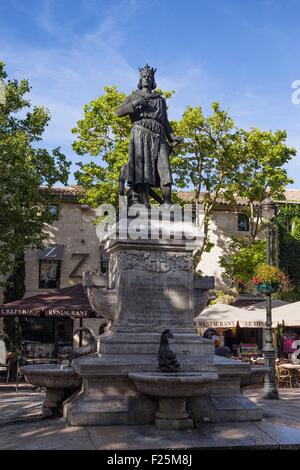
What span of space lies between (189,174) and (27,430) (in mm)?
19024

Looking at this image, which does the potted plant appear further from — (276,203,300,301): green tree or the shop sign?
(276,203,300,301): green tree

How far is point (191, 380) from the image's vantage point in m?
Answer: 6.21

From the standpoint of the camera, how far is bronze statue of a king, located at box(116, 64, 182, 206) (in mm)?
8719

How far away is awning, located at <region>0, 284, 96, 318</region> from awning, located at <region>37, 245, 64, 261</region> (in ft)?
34.8

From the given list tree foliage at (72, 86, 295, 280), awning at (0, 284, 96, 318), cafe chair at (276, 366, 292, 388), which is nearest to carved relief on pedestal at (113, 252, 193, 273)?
awning at (0, 284, 96, 318)

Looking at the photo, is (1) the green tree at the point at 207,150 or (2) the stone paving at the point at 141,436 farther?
(1) the green tree at the point at 207,150

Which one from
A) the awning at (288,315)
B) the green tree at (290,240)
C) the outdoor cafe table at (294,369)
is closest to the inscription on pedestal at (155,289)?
the awning at (288,315)

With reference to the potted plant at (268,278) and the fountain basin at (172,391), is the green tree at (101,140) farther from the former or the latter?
the fountain basin at (172,391)

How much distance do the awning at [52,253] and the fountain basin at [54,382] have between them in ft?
67.1

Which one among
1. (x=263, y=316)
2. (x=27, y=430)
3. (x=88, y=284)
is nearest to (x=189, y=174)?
(x=263, y=316)

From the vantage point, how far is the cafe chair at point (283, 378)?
53.3ft

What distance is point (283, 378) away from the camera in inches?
648
